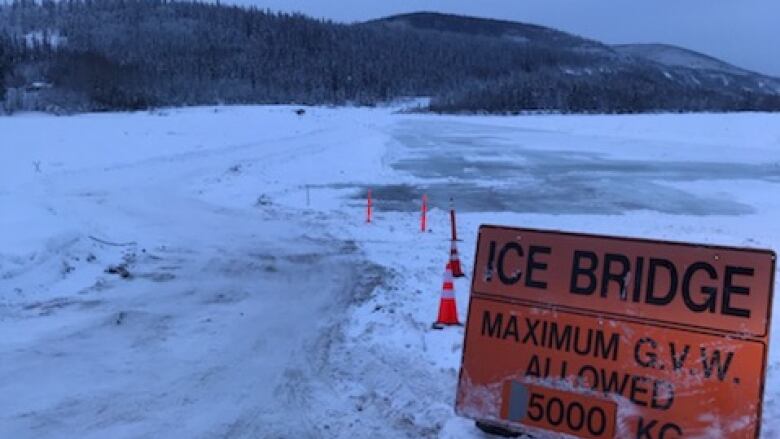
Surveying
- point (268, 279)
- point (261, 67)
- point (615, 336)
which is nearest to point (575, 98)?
point (261, 67)

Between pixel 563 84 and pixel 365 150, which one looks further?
pixel 563 84

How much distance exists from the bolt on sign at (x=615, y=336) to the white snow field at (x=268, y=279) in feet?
1.97

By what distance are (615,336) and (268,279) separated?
6.43 m

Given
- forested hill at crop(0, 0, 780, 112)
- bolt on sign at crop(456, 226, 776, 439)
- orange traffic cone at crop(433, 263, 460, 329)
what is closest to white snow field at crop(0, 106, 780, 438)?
orange traffic cone at crop(433, 263, 460, 329)

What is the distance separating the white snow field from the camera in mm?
5602

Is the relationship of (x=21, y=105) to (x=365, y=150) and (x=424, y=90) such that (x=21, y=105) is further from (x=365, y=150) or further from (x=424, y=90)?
(x=424, y=90)

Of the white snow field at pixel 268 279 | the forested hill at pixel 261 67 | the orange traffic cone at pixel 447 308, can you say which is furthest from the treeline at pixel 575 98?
the orange traffic cone at pixel 447 308

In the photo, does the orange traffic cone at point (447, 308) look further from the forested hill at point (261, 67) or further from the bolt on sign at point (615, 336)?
the forested hill at point (261, 67)

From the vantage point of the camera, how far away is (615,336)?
4.44 m

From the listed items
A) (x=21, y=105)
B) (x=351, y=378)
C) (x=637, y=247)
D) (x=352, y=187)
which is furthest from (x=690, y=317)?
(x=21, y=105)

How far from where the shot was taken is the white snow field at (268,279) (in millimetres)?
5602

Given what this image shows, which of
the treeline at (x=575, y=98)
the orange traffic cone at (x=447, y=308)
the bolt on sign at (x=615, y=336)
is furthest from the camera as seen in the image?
the treeline at (x=575, y=98)

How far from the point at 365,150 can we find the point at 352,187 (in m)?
14.8

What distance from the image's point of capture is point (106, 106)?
300ft
